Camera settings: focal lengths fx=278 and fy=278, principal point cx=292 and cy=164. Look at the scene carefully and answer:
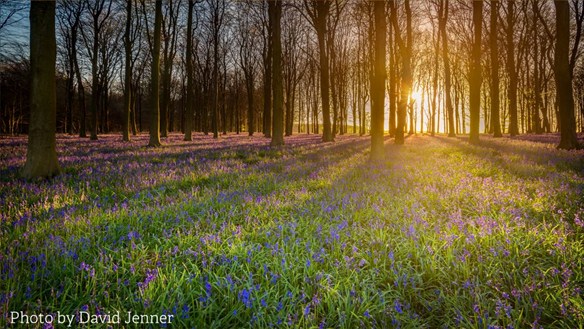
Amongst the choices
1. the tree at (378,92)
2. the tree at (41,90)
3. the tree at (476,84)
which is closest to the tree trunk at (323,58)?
the tree at (476,84)

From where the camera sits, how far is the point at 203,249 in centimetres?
287

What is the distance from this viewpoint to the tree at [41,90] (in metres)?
6.71

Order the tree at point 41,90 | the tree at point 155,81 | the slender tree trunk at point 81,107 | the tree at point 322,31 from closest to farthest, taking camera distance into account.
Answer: the tree at point 41,90, the tree at point 155,81, the tree at point 322,31, the slender tree trunk at point 81,107

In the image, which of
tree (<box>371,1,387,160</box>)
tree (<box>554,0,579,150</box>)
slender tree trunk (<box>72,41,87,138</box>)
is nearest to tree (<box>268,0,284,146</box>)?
tree (<box>371,1,387,160</box>)

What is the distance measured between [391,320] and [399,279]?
429 mm

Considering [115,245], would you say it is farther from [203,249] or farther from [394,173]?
[394,173]

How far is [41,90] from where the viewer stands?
22.3 feet

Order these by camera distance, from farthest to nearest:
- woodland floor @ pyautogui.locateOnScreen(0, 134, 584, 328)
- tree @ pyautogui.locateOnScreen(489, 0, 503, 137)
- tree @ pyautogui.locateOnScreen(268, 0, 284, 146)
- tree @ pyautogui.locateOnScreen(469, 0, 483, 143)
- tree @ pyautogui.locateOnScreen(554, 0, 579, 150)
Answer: tree @ pyautogui.locateOnScreen(489, 0, 503, 137) < tree @ pyautogui.locateOnScreen(268, 0, 284, 146) < tree @ pyautogui.locateOnScreen(469, 0, 483, 143) < tree @ pyautogui.locateOnScreen(554, 0, 579, 150) < woodland floor @ pyautogui.locateOnScreen(0, 134, 584, 328)

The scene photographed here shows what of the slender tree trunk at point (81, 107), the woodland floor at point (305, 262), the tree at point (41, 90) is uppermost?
the slender tree trunk at point (81, 107)

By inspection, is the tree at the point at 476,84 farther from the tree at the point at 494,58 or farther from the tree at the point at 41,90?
the tree at the point at 41,90

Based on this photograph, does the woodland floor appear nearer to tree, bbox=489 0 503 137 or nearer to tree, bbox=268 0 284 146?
tree, bbox=268 0 284 146

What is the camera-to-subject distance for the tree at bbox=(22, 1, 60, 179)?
22.0ft

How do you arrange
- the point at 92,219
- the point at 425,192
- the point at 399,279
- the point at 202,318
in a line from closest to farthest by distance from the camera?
1. the point at 202,318
2. the point at 399,279
3. the point at 92,219
4. the point at 425,192

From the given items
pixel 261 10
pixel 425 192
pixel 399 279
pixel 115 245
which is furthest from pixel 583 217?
pixel 261 10
